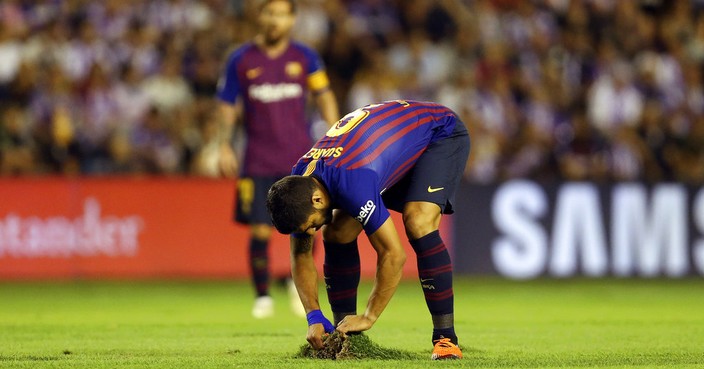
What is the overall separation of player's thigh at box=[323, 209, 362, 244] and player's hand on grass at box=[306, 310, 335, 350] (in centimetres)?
57

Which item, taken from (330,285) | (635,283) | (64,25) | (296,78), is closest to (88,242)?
(64,25)

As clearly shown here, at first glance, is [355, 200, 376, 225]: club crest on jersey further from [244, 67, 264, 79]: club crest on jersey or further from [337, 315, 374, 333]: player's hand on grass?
[244, 67, 264, 79]: club crest on jersey

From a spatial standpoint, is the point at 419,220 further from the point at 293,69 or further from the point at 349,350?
the point at 293,69

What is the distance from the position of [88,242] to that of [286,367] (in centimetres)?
923

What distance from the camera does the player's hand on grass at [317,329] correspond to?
702 cm

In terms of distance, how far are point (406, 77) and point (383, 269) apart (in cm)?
1102

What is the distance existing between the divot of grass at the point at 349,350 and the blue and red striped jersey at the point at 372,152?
0.76 meters

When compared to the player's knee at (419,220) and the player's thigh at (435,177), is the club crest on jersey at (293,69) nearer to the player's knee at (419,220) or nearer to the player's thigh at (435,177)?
the player's thigh at (435,177)

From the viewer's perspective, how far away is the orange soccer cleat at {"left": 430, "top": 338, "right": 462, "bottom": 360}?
7.03 m

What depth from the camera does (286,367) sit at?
21.7ft

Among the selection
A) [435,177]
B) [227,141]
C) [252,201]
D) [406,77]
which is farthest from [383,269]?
[406,77]

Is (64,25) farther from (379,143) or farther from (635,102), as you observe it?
(379,143)

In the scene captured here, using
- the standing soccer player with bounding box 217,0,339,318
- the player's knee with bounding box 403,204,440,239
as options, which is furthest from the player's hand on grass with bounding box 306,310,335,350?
the standing soccer player with bounding box 217,0,339,318

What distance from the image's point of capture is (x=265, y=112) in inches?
441
